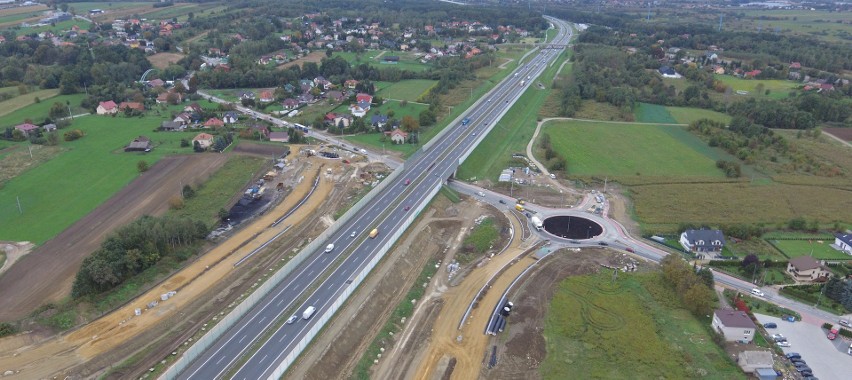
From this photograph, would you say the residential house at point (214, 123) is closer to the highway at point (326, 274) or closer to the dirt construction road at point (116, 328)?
the highway at point (326, 274)

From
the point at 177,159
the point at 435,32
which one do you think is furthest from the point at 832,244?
the point at 435,32

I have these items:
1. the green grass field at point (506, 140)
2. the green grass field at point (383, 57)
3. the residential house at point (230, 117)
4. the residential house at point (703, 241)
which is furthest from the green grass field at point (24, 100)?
the residential house at point (703, 241)

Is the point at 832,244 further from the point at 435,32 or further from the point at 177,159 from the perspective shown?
the point at 435,32

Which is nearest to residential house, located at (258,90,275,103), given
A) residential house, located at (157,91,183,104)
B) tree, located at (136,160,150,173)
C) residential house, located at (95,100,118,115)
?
residential house, located at (157,91,183,104)

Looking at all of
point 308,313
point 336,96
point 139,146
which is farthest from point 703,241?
point 336,96

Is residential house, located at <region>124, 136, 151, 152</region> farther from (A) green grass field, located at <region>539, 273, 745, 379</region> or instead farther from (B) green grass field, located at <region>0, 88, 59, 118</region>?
(A) green grass field, located at <region>539, 273, 745, 379</region>

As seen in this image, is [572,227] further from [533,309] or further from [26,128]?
[26,128]
